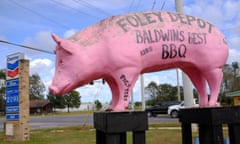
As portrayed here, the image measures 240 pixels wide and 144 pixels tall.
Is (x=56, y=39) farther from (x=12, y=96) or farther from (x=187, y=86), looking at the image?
(x=12, y=96)

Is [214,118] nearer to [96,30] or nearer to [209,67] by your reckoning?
[209,67]

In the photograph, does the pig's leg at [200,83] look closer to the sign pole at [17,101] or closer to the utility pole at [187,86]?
the utility pole at [187,86]

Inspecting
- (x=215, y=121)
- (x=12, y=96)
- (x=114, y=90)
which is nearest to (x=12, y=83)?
(x=12, y=96)

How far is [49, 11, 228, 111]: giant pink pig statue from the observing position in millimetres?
3662

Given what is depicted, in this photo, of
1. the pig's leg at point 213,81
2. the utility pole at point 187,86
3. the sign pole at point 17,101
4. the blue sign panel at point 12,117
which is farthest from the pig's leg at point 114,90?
the blue sign panel at point 12,117

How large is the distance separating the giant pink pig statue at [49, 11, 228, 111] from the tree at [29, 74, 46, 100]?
75505 mm

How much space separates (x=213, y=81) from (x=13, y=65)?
1030 centimetres

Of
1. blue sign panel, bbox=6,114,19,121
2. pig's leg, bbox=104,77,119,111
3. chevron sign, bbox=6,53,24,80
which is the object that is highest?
chevron sign, bbox=6,53,24,80

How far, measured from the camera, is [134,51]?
3.84 m

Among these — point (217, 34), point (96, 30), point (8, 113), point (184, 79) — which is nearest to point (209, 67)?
point (217, 34)

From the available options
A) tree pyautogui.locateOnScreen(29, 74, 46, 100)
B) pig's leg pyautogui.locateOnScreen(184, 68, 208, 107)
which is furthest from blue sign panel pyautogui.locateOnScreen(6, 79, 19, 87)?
tree pyautogui.locateOnScreen(29, 74, 46, 100)

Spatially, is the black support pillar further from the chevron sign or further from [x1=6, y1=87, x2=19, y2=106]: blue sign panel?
the chevron sign

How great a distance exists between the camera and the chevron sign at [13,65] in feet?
41.9

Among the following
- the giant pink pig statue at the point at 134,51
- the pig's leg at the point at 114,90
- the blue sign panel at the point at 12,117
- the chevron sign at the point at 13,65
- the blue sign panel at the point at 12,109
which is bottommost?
the blue sign panel at the point at 12,117
